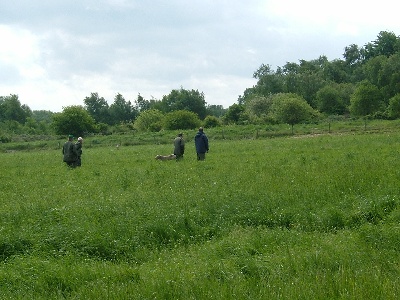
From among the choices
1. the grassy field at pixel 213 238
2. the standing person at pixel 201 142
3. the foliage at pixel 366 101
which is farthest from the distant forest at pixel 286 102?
the grassy field at pixel 213 238

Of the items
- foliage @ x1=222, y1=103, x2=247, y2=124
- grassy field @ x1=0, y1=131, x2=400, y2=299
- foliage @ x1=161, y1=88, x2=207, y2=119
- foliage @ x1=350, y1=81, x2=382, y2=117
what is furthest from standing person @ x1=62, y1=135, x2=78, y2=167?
foliage @ x1=161, y1=88, x2=207, y2=119

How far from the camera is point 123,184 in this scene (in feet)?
48.2

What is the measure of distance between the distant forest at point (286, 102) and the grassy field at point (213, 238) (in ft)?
166

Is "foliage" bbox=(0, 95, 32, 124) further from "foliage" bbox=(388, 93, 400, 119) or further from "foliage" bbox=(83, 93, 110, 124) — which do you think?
"foliage" bbox=(388, 93, 400, 119)

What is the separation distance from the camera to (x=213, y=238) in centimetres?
880

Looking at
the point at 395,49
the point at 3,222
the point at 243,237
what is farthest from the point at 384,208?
the point at 395,49

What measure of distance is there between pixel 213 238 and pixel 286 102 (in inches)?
2124

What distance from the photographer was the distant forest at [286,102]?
65.4 meters

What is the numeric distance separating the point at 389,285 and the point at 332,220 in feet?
12.0

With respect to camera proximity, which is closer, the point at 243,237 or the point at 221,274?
the point at 221,274

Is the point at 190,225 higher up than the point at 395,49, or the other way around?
the point at 395,49

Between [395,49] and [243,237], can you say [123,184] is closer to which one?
[243,237]

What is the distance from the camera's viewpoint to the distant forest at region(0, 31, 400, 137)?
6544cm

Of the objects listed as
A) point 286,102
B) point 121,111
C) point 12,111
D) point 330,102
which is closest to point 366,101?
point 286,102
